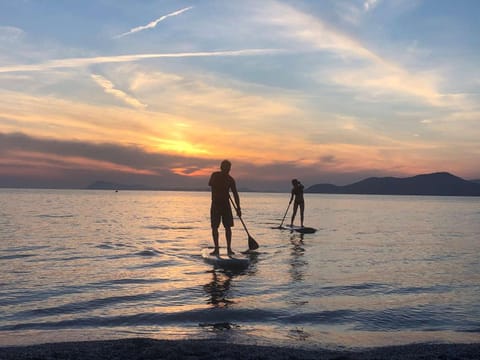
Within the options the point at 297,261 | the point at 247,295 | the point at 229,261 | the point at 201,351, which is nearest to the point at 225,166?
the point at 229,261

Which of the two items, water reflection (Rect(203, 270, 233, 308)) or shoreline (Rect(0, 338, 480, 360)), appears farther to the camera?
water reflection (Rect(203, 270, 233, 308))

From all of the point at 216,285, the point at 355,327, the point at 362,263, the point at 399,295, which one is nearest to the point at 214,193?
the point at 216,285

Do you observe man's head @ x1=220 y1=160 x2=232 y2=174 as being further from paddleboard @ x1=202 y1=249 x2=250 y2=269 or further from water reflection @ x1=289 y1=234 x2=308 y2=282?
water reflection @ x1=289 y1=234 x2=308 y2=282

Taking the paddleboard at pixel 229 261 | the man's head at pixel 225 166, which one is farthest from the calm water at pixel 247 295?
the man's head at pixel 225 166

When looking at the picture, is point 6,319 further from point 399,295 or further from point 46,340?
point 399,295

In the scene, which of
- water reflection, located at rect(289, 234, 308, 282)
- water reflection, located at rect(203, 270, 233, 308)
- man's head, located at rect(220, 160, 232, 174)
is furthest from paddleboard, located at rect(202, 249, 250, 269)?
man's head, located at rect(220, 160, 232, 174)

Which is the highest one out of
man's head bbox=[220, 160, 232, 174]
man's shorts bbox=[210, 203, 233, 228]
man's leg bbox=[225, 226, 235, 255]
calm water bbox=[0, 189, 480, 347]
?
man's head bbox=[220, 160, 232, 174]

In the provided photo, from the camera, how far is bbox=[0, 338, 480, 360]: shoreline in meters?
5.92

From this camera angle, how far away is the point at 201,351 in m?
6.19

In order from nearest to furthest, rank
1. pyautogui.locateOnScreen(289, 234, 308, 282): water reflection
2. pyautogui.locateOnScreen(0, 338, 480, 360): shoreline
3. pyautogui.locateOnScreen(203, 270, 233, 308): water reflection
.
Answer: pyautogui.locateOnScreen(0, 338, 480, 360): shoreline, pyautogui.locateOnScreen(203, 270, 233, 308): water reflection, pyautogui.locateOnScreen(289, 234, 308, 282): water reflection

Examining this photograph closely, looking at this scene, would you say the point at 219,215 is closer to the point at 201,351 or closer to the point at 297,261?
the point at 297,261

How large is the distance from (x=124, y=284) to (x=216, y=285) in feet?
8.13

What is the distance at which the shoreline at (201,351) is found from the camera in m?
5.92

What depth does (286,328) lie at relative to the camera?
805 cm
